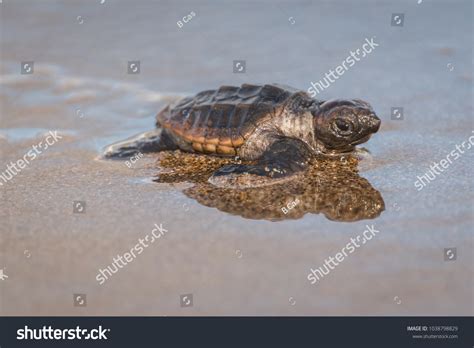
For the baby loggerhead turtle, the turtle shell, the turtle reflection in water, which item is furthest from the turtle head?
the turtle shell

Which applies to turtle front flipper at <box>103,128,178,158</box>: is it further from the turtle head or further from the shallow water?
the turtle head

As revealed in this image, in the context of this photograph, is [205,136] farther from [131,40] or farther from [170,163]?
[131,40]

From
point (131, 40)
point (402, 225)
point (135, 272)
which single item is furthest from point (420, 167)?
point (131, 40)

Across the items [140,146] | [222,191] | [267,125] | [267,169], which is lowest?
[140,146]

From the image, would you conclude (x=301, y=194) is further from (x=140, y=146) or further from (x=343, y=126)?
(x=140, y=146)

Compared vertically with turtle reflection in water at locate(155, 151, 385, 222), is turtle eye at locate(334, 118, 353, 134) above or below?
above

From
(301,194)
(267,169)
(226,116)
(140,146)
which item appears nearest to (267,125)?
(226,116)

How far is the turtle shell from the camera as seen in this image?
20.6 feet

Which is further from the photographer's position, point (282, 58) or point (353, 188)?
point (282, 58)

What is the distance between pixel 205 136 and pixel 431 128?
2491mm

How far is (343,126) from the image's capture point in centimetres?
616

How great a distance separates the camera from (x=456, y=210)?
208 inches

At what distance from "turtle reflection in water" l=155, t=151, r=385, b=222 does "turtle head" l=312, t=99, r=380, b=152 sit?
209 millimetres

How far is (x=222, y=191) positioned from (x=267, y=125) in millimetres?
976
